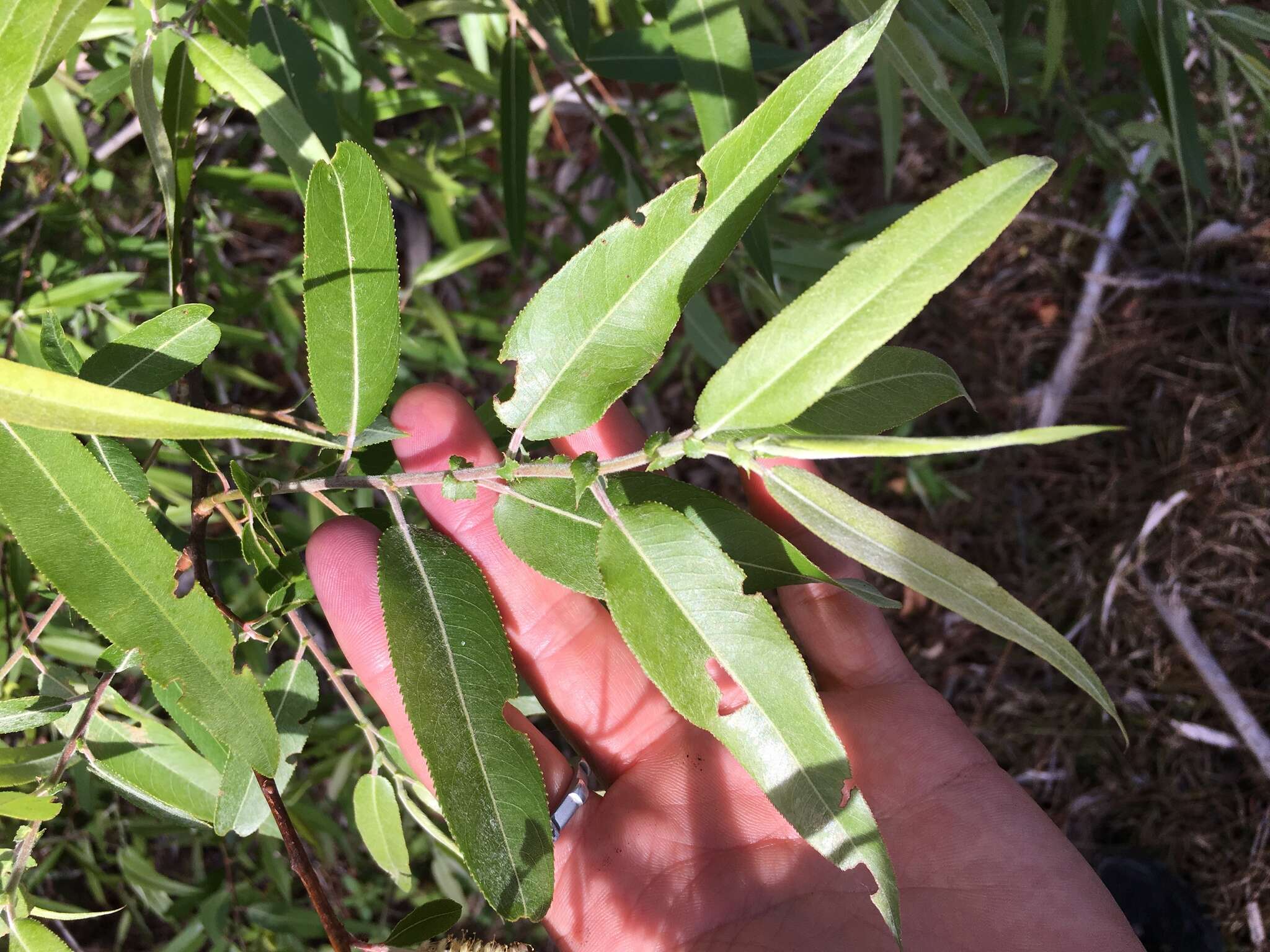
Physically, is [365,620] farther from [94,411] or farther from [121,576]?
[94,411]

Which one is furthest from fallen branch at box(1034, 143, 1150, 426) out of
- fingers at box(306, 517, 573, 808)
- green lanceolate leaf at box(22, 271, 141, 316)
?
green lanceolate leaf at box(22, 271, 141, 316)

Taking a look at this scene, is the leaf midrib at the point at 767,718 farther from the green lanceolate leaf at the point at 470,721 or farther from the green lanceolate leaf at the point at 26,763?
the green lanceolate leaf at the point at 26,763

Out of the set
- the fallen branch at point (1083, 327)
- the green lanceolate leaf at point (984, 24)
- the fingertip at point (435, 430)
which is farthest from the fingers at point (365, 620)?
the fallen branch at point (1083, 327)

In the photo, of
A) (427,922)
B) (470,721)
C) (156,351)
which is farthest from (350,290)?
(427,922)

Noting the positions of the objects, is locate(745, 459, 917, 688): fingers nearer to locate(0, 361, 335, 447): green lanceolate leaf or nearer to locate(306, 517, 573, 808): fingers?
locate(306, 517, 573, 808): fingers

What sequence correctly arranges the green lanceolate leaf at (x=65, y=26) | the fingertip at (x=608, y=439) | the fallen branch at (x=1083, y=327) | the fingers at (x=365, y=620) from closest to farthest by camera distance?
the green lanceolate leaf at (x=65, y=26), the fingers at (x=365, y=620), the fingertip at (x=608, y=439), the fallen branch at (x=1083, y=327)

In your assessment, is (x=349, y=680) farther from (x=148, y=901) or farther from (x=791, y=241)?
(x=791, y=241)
